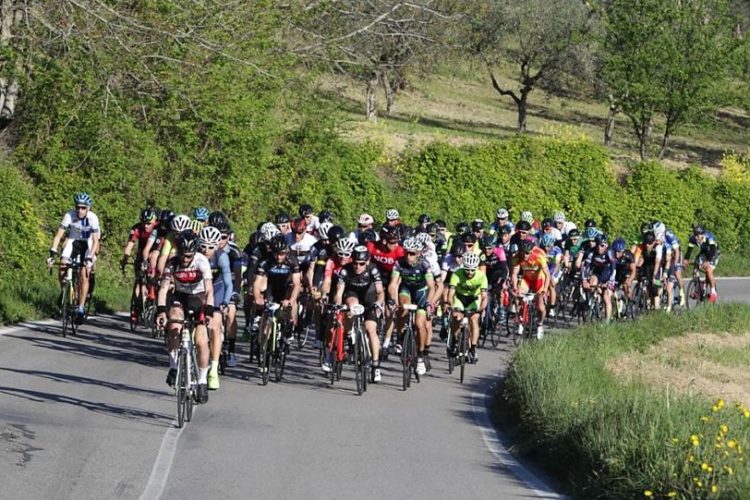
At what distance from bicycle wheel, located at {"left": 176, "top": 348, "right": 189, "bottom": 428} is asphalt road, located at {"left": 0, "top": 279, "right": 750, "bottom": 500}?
146 millimetres

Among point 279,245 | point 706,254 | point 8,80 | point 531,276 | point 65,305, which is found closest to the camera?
point 279,245

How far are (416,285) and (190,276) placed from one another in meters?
4.08

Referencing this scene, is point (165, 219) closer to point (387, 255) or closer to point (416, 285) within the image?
point (387, 255)

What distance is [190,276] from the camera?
1338 cm

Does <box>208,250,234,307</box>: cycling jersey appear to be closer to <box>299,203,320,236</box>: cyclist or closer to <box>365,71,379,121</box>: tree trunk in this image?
<box>299,203,320,236</box>: cyclist

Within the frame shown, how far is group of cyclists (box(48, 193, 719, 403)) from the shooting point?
13438mm

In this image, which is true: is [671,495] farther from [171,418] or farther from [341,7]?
[341,7]

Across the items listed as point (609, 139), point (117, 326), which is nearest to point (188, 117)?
point (117, 326)

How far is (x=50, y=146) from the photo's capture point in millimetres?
26250

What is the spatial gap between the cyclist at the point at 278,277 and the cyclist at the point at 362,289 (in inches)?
31.2

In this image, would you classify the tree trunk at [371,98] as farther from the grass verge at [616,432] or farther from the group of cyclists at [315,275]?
the grass verge at [616,432]

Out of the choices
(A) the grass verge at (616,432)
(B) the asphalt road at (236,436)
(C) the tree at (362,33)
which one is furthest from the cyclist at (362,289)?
(C) the tree at (362,33)

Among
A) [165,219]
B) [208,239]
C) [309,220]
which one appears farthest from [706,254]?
[208,239]

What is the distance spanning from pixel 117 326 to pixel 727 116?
6850cm
